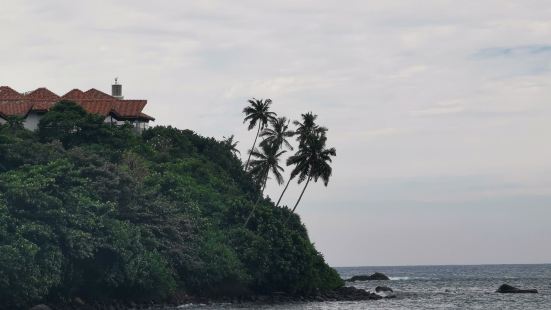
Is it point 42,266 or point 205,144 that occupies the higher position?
point 205,144

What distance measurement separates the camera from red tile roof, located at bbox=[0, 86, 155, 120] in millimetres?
116812

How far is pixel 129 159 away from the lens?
101250mm

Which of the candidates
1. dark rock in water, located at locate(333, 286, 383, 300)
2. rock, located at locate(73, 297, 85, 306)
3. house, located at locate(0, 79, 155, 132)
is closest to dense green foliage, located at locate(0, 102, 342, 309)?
rock, located at locate(73, 297, 85, 306)

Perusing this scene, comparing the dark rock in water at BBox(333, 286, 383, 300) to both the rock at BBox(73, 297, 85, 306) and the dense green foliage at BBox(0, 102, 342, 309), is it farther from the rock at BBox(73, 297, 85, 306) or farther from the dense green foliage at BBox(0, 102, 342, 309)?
the rock at BBox(73, 297, 85, 306)

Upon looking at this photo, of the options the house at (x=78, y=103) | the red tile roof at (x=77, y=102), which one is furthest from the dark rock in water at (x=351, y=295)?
the red tile roof at (x=77, y=102)

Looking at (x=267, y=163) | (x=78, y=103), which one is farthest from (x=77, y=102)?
(x=267, y=163)

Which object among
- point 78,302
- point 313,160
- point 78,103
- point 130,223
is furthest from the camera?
point 78,103

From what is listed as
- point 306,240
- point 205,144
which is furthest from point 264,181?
point 205,144

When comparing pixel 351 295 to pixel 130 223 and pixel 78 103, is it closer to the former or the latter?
pixel 130 223

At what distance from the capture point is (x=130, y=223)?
84.8m

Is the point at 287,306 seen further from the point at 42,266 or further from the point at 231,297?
the point at 42,266

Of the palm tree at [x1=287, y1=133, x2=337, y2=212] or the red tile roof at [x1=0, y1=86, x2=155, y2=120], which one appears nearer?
the palm tree at [x1=287, y1=133, x2=337, y2=212]

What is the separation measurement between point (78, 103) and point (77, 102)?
3.08 ft

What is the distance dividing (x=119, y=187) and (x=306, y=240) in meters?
27.7
